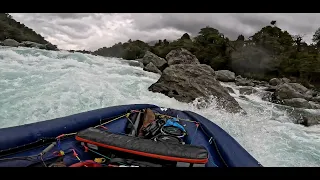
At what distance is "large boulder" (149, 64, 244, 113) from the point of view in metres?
7.76

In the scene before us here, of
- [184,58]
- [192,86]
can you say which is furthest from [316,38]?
[192,86]

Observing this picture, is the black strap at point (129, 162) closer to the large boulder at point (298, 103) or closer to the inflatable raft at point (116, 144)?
the inflatable raft at point (116, 144)

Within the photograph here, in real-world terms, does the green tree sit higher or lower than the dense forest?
higher

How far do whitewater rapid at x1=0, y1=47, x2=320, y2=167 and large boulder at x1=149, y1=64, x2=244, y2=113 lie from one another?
0.35m

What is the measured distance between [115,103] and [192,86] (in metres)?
2.53

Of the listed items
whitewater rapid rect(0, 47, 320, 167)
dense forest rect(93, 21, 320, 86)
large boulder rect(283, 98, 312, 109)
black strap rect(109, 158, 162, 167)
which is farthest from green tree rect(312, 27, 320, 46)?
black strap rect(109, 158, 162, 167)

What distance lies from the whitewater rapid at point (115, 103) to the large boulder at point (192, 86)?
35cm

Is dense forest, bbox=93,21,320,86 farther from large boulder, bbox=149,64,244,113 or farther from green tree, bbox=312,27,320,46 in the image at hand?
large boulder, bbox=149,64,244,113

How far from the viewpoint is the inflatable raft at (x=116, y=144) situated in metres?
2.07

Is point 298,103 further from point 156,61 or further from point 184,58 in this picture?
point 156,61

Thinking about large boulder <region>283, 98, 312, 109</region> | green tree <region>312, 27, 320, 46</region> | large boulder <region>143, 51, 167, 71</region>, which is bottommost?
large boulder <region>283, 98, 312, 109</region>

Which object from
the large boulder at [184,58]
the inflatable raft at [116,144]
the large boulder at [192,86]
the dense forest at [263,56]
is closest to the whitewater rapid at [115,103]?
the large boulder at [192,86]

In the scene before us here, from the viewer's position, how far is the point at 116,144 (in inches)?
88.4

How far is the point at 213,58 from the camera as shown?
2691cm
